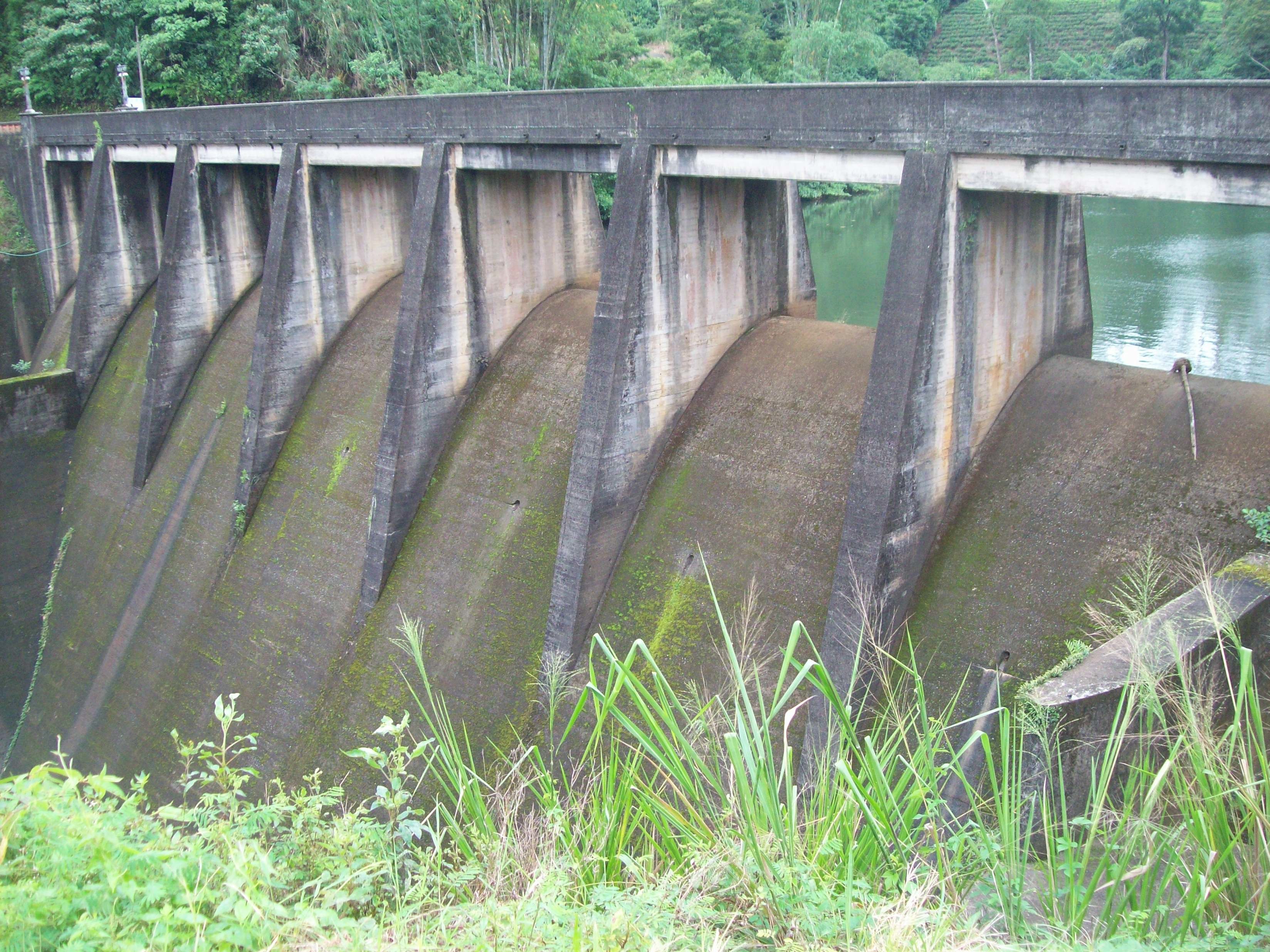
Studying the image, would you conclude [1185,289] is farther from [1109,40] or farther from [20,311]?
[1109,40]

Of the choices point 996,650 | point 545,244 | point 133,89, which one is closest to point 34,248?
point 133,89

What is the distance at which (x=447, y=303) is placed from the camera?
12688 millimetres

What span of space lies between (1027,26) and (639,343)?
49987 mm

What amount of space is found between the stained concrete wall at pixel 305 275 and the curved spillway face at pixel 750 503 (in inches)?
236

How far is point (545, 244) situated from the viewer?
1364 centimetres

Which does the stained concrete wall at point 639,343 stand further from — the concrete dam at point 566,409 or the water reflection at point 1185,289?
the water reflection at point 1185,289

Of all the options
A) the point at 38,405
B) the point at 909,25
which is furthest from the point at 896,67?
the point at 38,405

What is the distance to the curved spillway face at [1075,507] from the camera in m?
7.88

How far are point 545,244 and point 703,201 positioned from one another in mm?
3429

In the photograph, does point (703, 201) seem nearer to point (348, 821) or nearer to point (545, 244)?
point (545, 244)

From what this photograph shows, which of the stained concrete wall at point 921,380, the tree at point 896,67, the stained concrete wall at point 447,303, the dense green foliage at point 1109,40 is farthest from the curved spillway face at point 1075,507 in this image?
the tree at point 896,67

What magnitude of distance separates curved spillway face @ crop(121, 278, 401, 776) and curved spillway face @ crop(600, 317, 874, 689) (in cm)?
409

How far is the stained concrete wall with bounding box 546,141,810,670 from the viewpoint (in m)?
10.3

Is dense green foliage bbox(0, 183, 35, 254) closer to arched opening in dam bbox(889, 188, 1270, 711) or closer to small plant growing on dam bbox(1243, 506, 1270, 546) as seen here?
arched opening in dam bbox(889, 188, 1270, 711)
